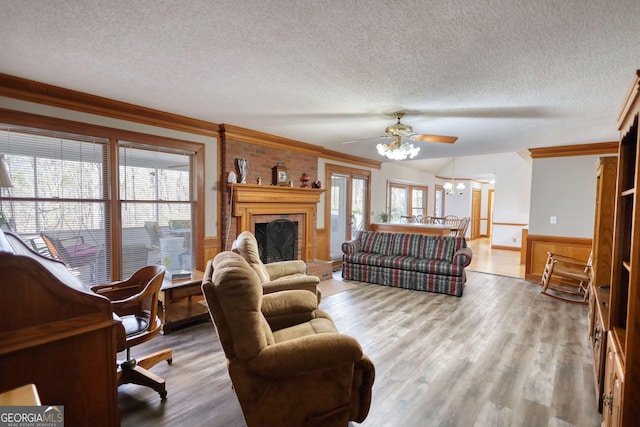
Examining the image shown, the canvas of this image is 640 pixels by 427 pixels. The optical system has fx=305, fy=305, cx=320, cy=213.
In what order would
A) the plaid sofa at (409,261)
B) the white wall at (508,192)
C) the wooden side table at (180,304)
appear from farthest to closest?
the white wall at (508,192)
the plaid sofa at (409,261)
the wooden side table at (180,304)

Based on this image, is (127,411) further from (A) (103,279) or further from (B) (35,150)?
(B) (35,150)

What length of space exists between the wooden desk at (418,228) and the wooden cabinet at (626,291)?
15.5 ft

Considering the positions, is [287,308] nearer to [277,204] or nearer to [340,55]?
[340,55]

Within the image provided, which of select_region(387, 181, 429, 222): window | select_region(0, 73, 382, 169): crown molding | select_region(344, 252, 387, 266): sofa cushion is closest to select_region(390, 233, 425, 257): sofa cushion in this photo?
select_region(344, 252, 387, 266): sofa cushion

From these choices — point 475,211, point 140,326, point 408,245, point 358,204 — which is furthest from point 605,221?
point 475,211

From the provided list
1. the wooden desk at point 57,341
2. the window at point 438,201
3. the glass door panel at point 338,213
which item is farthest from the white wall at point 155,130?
the window at point 438,201

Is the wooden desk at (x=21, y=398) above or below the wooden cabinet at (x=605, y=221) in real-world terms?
below

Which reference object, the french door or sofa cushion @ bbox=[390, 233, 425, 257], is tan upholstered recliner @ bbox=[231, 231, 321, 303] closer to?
sofa cushion @ bbox=[390, 233, 425, 257]

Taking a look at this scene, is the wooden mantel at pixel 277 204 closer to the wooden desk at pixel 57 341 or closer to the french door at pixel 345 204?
the french door at pixel 345 204

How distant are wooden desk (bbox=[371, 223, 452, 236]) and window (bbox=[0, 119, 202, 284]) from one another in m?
4.32

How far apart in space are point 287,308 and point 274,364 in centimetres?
77

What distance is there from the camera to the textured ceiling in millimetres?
1628

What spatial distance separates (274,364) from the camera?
1.48 m

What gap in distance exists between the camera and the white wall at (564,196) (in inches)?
195
